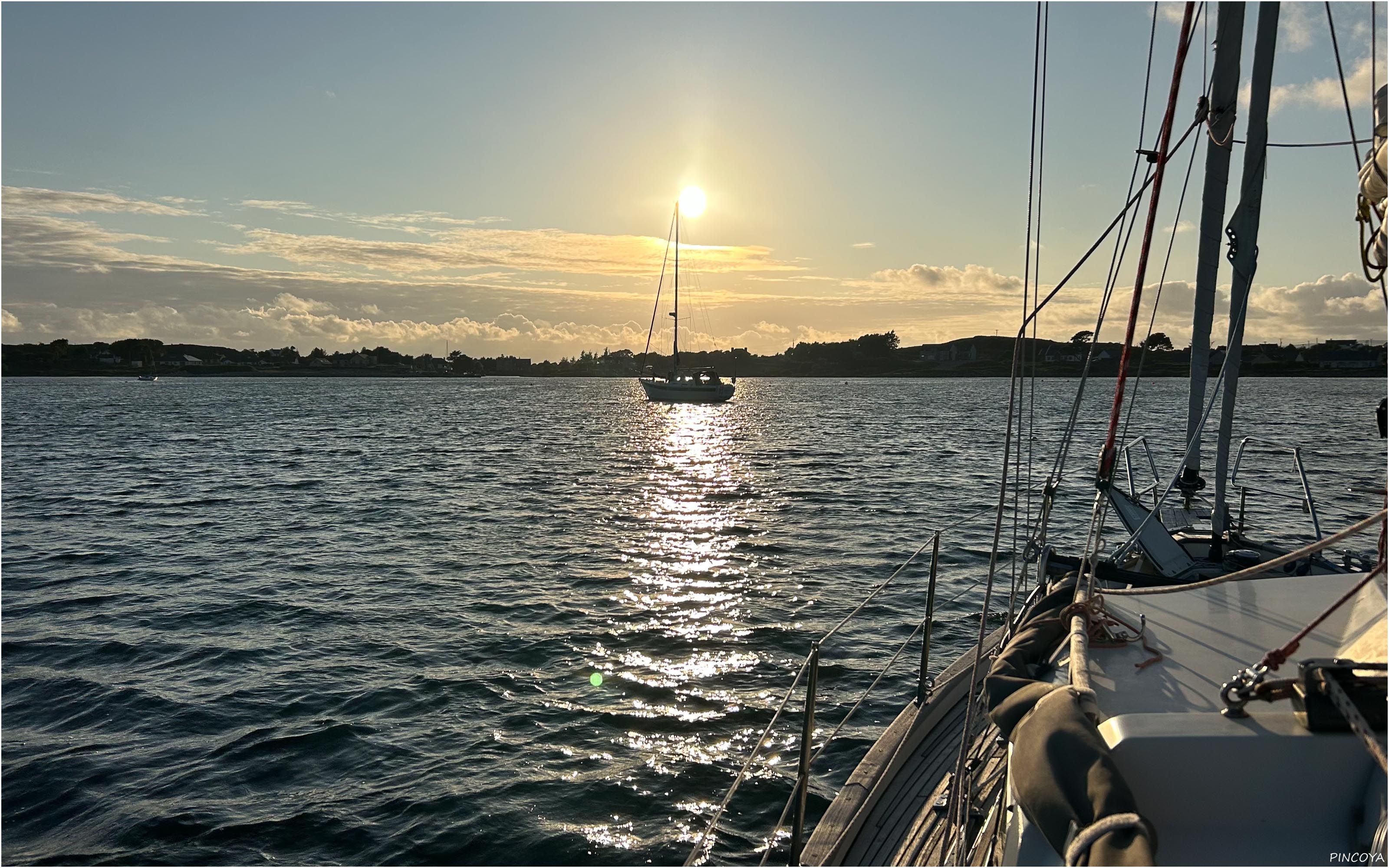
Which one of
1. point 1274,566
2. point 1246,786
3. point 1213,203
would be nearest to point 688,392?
point 1213,203

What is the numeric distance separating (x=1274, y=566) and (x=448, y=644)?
10.6 meters

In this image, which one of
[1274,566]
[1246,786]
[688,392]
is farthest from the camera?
[688,392]

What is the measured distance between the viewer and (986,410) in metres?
83.4

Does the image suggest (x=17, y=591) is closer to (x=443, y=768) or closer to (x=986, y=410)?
(x=443, y=768)

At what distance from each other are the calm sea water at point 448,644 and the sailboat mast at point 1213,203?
432 cm

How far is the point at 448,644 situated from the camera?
12.3 meters

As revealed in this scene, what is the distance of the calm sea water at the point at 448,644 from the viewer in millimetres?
7891

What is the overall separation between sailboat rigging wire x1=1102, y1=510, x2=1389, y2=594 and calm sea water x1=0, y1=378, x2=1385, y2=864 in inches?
141

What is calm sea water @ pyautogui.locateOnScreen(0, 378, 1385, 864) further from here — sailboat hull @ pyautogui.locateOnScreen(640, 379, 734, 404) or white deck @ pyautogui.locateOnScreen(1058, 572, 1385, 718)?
sailboat hull @ pyautogui.locateOnScreen(640, 379, 734, 404)

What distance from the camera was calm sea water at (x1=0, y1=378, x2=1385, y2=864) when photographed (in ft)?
25.9

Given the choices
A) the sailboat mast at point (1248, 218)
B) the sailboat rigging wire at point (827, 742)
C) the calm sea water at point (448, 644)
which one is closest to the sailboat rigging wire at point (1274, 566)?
the sailboat rigging wire at point (827, 742)

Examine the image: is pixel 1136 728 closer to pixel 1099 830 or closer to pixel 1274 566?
pixel 1099 830

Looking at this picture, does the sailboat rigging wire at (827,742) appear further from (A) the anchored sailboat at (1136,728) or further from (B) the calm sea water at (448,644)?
(B) the calm sea water at (448,644)

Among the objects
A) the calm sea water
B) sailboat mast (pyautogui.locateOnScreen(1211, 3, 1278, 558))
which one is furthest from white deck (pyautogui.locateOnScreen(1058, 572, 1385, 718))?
sailboat mast (pyautogui.locateOnScreen(1211, 3, 1278, 558))
